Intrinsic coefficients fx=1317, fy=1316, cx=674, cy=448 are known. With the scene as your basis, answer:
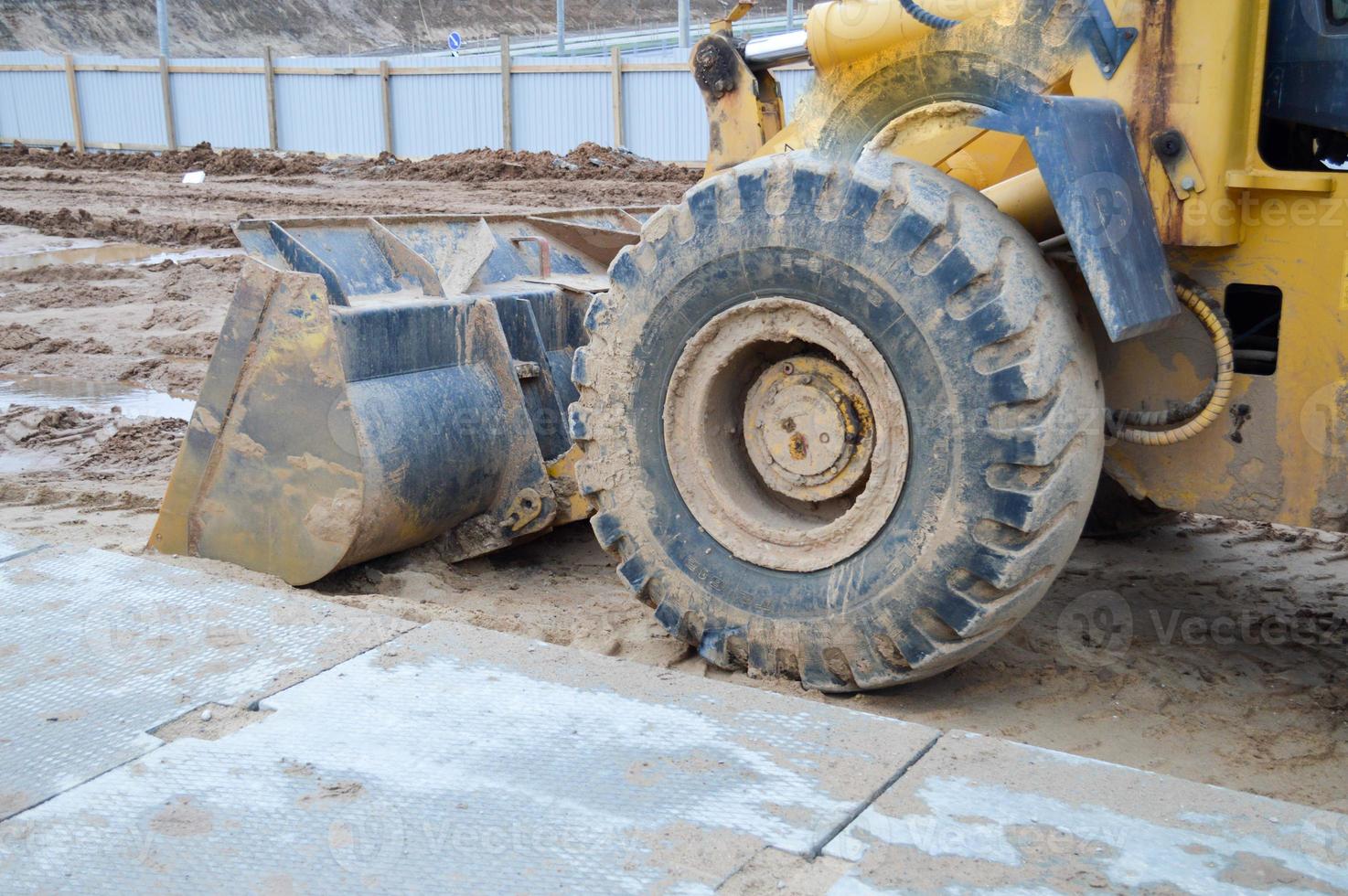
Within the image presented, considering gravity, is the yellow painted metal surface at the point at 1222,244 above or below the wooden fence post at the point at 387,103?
below

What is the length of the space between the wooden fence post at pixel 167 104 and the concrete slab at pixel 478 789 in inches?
1081

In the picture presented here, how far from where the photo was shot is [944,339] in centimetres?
301

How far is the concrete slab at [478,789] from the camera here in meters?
2.24

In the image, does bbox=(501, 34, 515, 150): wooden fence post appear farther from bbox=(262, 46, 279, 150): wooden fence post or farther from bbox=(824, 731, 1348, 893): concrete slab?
bbox=(824, 731, 1348, 893): concrete slab

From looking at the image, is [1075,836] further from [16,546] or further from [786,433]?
[16,546]

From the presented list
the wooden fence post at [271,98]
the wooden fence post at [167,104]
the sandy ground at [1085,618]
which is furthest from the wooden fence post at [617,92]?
the sandy ground at [1085,618]

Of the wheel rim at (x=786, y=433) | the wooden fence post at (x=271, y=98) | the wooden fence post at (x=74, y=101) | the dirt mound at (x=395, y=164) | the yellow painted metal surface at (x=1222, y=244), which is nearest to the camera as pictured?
the yellow painted metal surface at (x=1222, y=244)

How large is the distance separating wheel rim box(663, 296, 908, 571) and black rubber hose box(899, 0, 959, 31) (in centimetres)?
90

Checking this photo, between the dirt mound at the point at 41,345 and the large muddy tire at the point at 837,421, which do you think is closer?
the large muddy tire at the point at 837,421

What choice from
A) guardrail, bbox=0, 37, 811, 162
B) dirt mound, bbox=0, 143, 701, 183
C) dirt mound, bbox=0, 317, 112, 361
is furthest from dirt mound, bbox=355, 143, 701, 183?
dirt mound, bbox=0, 317, 112, 361

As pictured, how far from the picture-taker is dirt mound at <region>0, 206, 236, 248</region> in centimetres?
1412

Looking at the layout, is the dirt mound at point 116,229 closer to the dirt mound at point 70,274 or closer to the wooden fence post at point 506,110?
the dirt mound at point 70,274

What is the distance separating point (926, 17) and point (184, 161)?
22.8 m

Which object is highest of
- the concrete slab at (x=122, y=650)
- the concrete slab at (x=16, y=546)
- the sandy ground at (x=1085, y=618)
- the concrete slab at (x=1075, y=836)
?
the concrete slab at (x=16, y=546)
